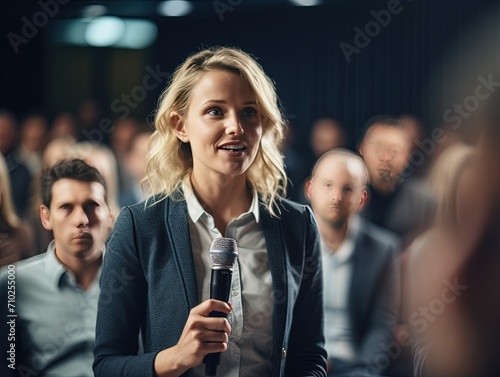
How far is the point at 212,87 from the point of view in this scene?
1655 millimetres

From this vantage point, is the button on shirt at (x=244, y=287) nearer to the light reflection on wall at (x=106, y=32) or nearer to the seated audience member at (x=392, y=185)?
the seated audience member at (x=392, y=185)

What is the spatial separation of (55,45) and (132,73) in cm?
27

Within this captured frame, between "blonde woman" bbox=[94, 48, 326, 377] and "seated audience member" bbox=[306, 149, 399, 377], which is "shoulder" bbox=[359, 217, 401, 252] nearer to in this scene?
"seated audience member" bbox=[306, 149, 399, 377]

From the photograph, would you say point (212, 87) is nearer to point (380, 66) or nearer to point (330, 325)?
point (380, 66)

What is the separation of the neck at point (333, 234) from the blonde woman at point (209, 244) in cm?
45

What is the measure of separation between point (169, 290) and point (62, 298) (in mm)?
708

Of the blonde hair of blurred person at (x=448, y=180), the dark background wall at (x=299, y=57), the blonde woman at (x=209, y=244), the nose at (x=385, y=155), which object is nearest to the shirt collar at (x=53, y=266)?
the dark background wall at (x=299, y=57)

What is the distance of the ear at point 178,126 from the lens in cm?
169

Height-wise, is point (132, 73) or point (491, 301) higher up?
point (132, 73)

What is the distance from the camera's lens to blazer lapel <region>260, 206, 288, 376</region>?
5.19 ft

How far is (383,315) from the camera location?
2213mm

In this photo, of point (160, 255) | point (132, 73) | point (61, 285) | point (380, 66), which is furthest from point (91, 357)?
point (380, 66)

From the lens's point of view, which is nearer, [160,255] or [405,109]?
[160,255]

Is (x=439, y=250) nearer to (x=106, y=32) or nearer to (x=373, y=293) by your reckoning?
(x=373, y=293)
